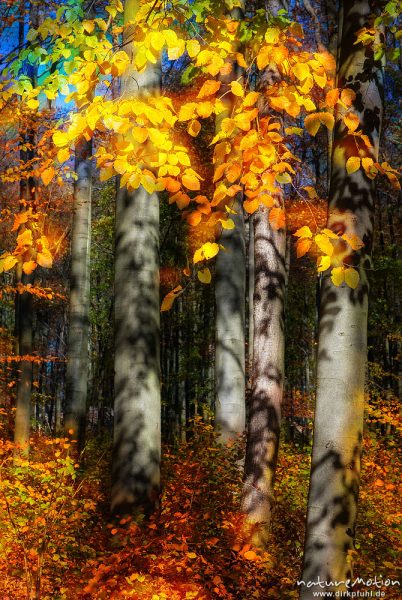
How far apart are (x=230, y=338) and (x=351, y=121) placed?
20.0 ft

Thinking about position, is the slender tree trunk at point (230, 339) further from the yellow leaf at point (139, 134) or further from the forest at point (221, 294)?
the yellow leaf at point (139, 134)

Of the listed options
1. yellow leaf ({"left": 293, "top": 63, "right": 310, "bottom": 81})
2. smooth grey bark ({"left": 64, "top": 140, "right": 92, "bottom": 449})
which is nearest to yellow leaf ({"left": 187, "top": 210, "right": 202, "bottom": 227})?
yellow leaf ({"left": 293, "top": 63, "right": 310, "bottom": 81})

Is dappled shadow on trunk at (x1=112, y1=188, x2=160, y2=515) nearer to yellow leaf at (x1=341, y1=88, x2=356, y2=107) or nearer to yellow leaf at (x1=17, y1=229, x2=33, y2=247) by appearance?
yellow leaf at (x1=17, y1=229, x2=33, y2=247)

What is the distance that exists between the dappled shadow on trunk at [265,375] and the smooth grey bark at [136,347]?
1.54 metres

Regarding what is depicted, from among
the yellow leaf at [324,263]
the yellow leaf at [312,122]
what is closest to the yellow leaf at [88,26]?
the yellow leaf at [312,122]

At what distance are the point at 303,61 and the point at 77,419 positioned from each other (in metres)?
9.51

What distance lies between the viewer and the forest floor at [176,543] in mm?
4734

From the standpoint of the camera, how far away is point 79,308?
11.8m

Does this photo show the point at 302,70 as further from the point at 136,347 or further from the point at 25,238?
the point at 136,347

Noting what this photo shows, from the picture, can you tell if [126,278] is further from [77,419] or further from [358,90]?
[77,419]

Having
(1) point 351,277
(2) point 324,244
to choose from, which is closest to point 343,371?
(1) point 351,277

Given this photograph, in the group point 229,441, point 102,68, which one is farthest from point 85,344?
point 102,68

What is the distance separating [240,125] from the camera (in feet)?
11.2

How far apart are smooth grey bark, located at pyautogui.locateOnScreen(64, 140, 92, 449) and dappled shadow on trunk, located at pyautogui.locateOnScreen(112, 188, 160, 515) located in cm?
614
